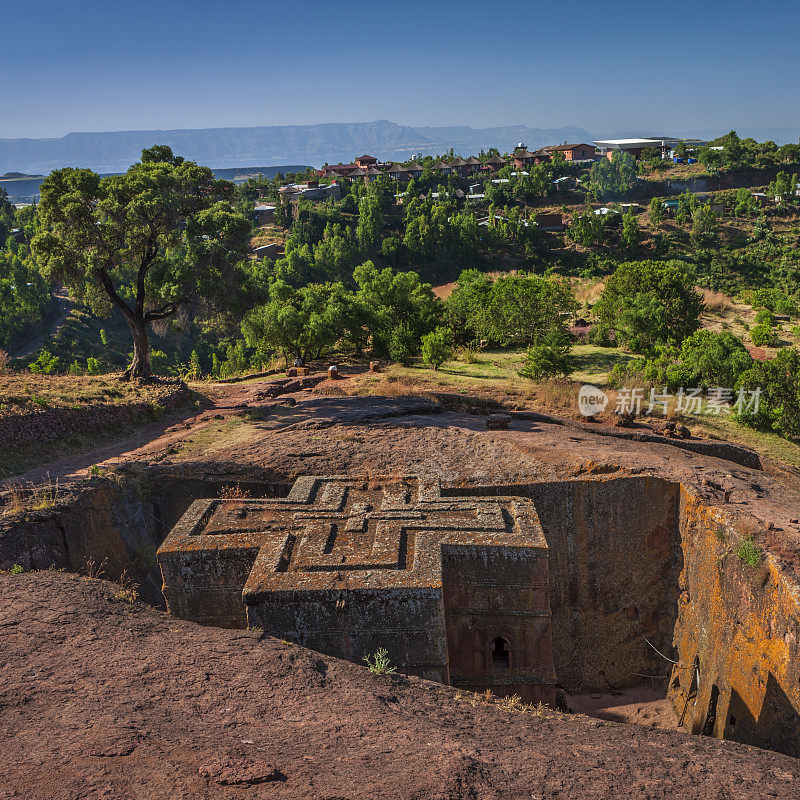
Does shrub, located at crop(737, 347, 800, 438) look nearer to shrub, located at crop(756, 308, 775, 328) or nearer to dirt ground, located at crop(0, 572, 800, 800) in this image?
shrub, located at crop(756, 308, 775, 328)

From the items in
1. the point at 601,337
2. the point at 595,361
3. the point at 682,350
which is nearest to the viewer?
the point at 682,350

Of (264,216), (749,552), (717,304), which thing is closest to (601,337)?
(717,304)

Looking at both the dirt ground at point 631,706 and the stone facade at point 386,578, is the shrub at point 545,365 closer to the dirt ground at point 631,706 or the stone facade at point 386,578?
the dirt ground at point 631,706

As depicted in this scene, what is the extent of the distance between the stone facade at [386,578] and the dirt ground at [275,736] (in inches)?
38.5

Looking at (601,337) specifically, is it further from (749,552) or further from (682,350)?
(749,552)

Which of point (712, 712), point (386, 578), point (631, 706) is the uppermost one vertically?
point (386, 578)

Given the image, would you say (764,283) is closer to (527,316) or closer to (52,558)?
(527,316)

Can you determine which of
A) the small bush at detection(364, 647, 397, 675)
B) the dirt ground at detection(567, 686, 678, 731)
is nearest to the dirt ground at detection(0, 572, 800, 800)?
the small bush at detection(364, 647, 397, 675)

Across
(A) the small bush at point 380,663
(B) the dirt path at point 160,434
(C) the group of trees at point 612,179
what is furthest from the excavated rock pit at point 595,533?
(C) the group of trees at point 612,179

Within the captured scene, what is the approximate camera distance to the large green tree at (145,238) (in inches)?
679

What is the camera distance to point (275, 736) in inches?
204

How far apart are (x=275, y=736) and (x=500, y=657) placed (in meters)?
4.94

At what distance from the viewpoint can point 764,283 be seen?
5316 cm

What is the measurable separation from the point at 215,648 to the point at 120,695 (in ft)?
3.52
